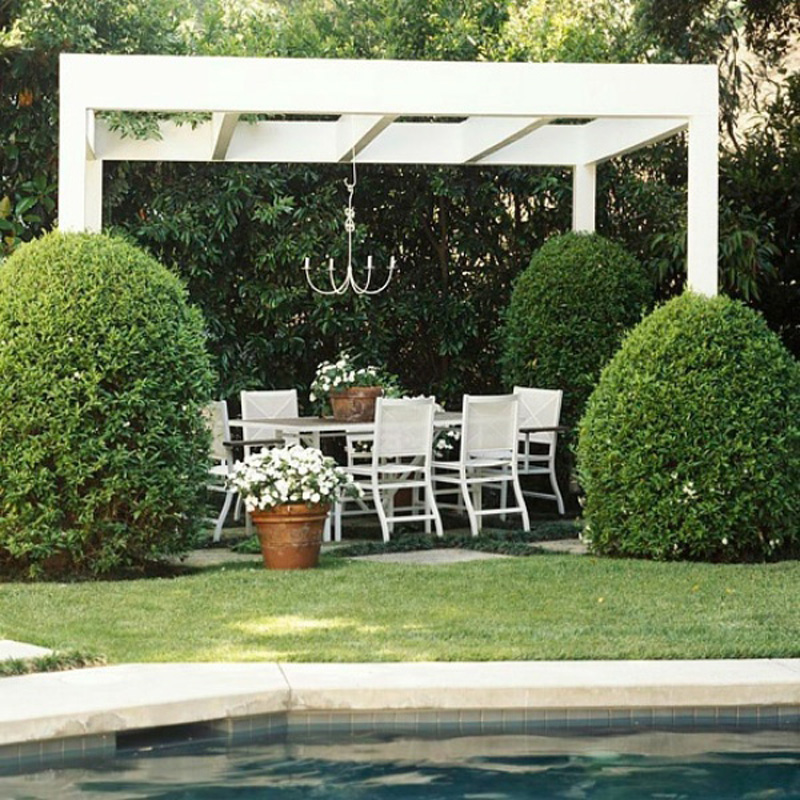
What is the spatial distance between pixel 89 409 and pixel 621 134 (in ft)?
16.1

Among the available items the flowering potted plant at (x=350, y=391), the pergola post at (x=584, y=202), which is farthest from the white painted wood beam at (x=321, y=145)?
the flowering potted plant at (x=350, y=391)

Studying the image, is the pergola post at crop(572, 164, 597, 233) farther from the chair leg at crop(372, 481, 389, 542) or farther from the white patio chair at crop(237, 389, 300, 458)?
the chair leg at crop(372, 481, 389, 542)

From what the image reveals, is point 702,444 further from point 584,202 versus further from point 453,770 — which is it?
point 453,770

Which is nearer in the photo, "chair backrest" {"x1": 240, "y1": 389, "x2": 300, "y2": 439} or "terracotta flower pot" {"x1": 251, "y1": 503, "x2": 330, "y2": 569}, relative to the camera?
"terracotta flower pot" {"x1": 251, "y1": 503, "x2": 330, "y2": 569}

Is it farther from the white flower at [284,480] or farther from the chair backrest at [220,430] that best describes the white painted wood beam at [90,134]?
the white flower at [284,480]

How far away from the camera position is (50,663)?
19.2ft

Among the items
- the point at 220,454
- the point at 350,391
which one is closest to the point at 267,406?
the point at 350,391

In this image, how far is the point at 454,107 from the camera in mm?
9109

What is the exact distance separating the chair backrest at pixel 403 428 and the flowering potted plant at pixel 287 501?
1.03m

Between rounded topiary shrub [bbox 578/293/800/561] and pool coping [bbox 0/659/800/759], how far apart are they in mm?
3432

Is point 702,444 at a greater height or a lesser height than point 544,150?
lesser

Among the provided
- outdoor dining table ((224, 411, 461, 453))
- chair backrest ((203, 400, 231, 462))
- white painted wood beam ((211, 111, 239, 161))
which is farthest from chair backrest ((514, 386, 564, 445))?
white painted wood beam ((211, 111, 239, 161))

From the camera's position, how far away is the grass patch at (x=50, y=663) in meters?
5.75

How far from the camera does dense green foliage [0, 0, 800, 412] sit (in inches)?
497
